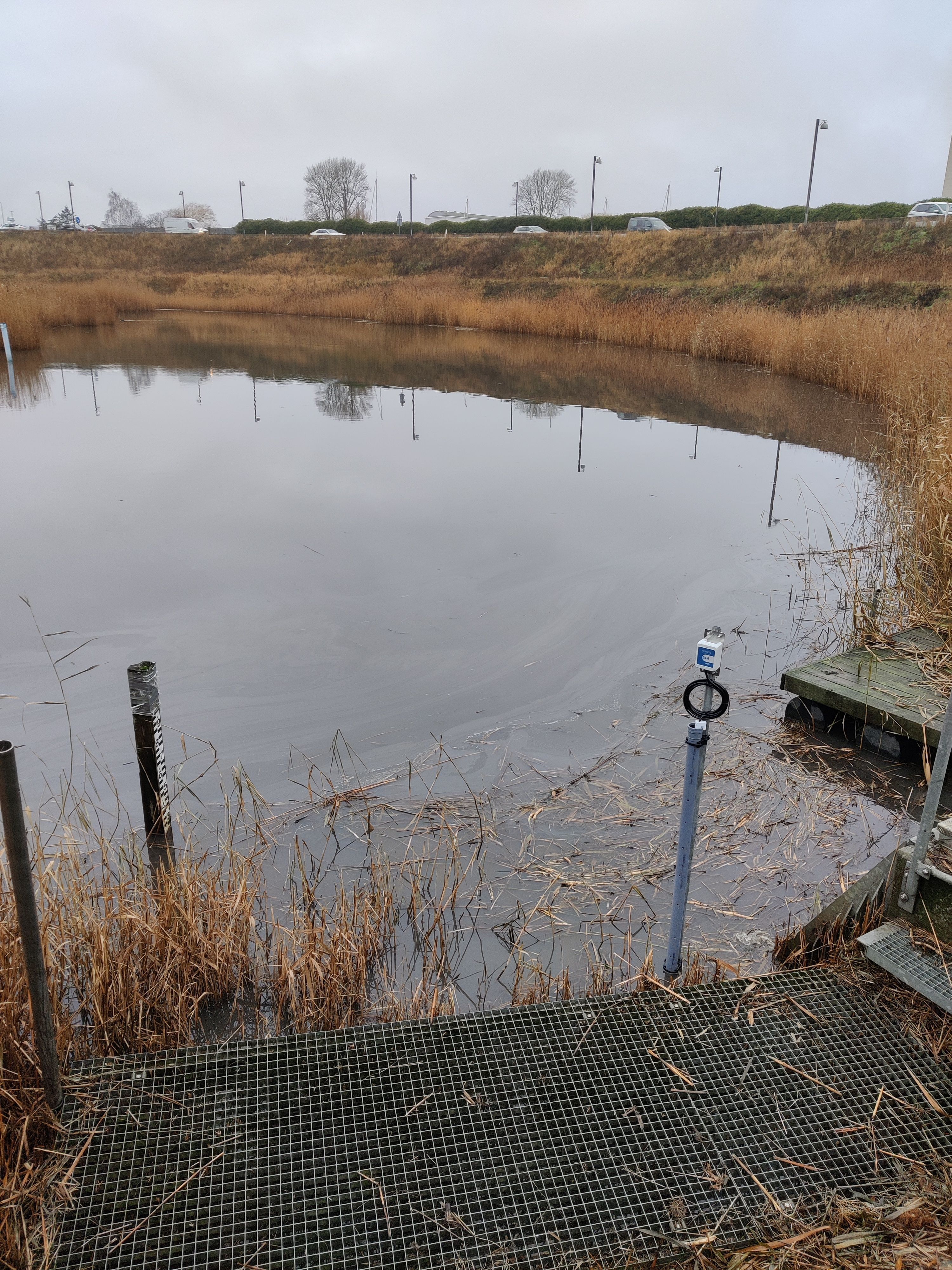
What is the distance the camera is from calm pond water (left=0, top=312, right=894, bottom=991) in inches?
172

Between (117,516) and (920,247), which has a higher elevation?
(920,247)

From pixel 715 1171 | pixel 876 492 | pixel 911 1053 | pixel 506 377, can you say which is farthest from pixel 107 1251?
pixel 506 377

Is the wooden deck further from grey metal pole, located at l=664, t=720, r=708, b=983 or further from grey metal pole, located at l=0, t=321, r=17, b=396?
grey metal pole, located at l=0, t=321, r=17, b=396

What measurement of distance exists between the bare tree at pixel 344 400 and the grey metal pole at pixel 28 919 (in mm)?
10267

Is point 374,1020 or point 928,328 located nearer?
point 374,1020

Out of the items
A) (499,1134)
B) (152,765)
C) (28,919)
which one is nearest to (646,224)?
(152,765)

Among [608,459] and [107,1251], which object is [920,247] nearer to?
[608,459]

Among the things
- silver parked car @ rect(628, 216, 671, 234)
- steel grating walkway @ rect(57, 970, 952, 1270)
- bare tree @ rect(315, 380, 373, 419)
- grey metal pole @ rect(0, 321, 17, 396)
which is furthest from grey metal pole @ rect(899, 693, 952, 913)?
silver parked car @ rect(628, 216, 671, 234)

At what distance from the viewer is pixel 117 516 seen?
7.55 m

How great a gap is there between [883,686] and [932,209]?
96.5ft

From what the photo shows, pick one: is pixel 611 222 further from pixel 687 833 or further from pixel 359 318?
pixel 687 833

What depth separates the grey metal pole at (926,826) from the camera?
220cm

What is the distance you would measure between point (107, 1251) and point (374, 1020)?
948mm

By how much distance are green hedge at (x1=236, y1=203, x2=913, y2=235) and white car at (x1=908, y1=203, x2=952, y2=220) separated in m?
0.65
